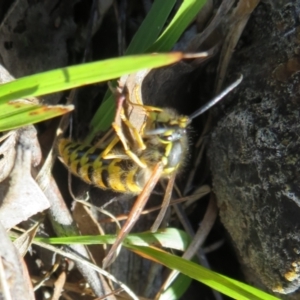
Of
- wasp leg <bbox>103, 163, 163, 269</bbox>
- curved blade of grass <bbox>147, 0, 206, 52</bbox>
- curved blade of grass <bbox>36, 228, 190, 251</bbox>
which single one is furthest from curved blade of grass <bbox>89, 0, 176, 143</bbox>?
curved blade of grass <bbox>36, 228, 190, 251</bbox>

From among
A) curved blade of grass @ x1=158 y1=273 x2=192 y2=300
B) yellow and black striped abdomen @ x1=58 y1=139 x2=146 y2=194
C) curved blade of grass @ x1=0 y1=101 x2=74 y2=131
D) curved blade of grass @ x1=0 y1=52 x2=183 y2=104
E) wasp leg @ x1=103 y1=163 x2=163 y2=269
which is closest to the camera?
curved blade of grass @ x1=0 y1=52 x2=183 y2=104

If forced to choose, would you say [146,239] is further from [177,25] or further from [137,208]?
[177,25]

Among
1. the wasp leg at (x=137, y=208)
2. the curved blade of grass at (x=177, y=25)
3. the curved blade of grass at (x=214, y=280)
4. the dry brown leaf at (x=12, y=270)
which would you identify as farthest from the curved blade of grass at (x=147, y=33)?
the dry brown leaf at (x=12, y=270)

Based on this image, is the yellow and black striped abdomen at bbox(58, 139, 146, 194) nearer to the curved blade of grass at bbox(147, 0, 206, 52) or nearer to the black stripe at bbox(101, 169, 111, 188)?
the black stripe at bbox(101, 169, 111, 188)

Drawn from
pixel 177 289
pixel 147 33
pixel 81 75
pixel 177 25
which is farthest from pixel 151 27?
pixel 177 289

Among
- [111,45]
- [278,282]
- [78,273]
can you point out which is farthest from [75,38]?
[278,282]
